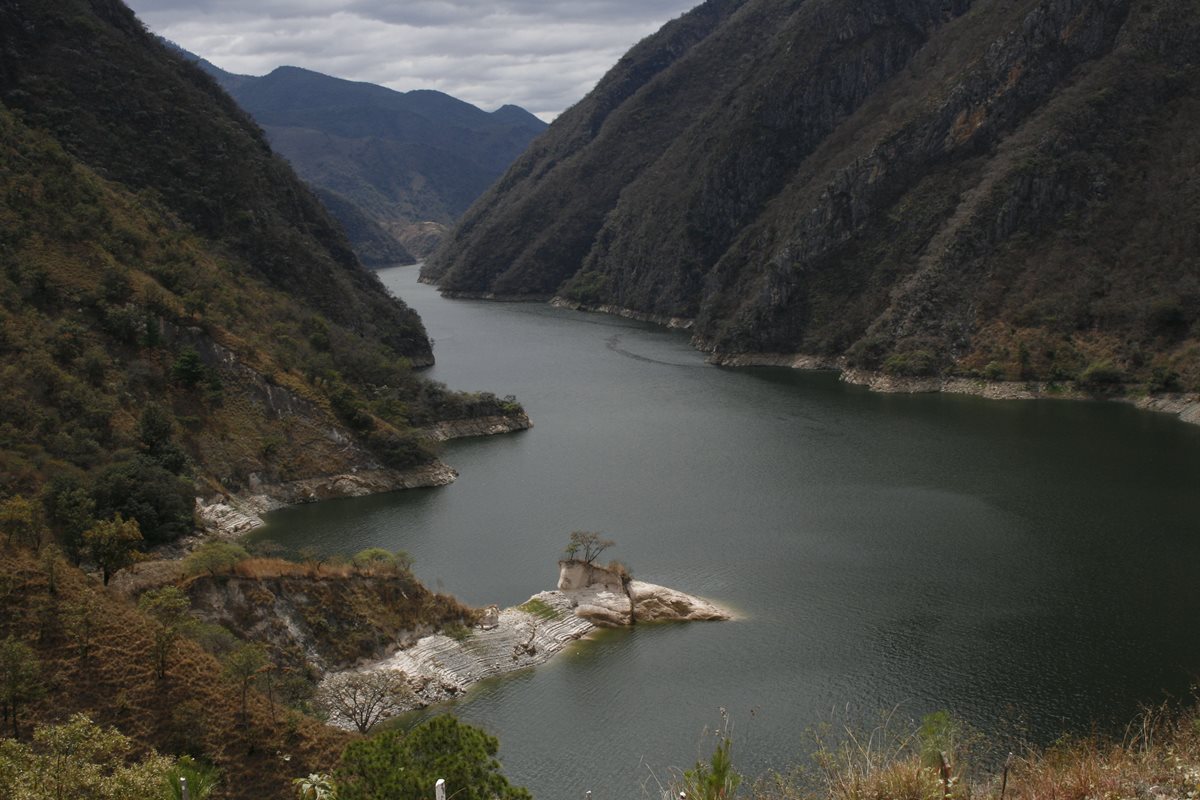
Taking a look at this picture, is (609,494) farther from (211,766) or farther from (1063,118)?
(1063,118)

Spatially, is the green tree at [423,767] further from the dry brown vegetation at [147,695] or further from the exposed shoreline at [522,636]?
the exposed shoreline at [522,636]

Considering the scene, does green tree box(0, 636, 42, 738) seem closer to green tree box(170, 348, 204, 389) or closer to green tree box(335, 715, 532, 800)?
green tree box(335, 715, 532, 800)

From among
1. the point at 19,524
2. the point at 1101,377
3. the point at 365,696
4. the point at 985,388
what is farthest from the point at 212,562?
the point at 1101,377

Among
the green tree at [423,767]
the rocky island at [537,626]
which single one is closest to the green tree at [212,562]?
the rocky island at [537,626]


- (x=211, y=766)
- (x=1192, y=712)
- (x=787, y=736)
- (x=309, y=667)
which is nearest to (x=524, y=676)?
(x=309, y=667)

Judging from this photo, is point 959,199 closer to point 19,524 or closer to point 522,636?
point 522,636
